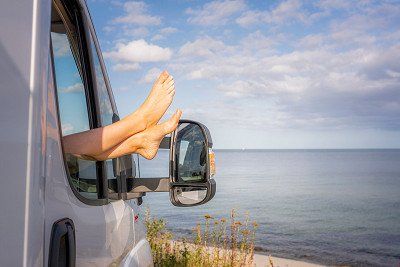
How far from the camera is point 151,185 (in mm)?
2754

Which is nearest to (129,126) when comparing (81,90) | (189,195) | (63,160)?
(81,90)

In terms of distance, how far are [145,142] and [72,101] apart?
1.62ft

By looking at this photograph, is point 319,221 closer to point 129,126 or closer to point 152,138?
point 152,138

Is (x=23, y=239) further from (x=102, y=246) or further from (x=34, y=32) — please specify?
(x=102, y=246)

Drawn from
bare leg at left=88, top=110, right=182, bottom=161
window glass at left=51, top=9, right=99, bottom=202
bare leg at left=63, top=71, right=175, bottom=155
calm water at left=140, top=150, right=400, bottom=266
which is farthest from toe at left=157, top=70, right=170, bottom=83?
calm water at left=140, top=150, right=400, bottom=266

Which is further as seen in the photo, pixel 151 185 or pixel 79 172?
pixel 151 185

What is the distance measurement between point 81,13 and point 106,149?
69 centimetres

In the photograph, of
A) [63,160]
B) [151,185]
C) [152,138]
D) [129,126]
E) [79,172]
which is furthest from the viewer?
[151,185]

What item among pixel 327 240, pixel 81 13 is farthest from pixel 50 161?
pixel 327 240

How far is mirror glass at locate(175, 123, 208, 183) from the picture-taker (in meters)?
2.58

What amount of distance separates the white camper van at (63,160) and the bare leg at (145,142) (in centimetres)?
6

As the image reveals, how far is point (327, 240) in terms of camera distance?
71.4ft

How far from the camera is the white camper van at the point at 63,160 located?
1.23 m

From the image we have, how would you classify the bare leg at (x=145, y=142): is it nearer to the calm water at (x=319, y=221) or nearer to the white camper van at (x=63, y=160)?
the white camper van at (x=63, y=160)
